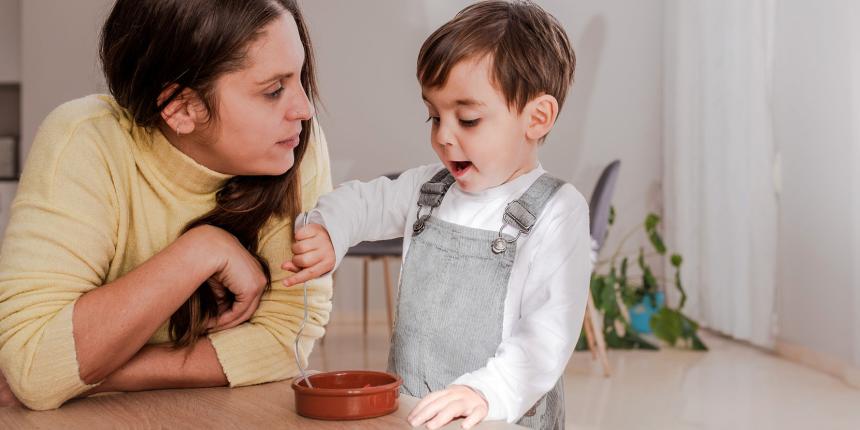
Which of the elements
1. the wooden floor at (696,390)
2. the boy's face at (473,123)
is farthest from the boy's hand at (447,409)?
the wooden floor at (696,390)

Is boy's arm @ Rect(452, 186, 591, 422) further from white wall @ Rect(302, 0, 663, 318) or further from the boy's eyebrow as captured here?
white wall @ Rect(302, 0, 663, 318)

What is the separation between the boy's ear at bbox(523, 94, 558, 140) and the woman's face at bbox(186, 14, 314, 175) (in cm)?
29

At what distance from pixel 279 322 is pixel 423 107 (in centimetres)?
458

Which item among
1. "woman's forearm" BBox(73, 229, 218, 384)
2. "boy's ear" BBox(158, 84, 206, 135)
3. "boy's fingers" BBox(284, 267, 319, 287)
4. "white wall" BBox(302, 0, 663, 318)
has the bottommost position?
"woman's forearm" BBox(73, 229, 218, 384)

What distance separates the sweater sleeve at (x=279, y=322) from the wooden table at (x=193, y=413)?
0.03 meters

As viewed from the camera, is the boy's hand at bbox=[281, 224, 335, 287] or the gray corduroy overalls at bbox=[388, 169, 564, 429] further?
the gray corduroy overalls at bbox=[388, 169, 564, 429]

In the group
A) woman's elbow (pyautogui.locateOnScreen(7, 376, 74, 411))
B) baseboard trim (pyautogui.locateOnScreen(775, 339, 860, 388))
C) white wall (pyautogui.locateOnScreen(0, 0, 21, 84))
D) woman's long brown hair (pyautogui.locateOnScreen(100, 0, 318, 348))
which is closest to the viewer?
woman's elbow (pyautogui.locateOnScreen(7, 376, 74, 411))

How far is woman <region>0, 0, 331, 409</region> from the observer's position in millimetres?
984

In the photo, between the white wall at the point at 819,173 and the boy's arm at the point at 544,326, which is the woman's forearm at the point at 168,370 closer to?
the boy's arm at the point at 544,326

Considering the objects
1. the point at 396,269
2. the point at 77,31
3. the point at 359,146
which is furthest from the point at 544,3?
the point at 77,31

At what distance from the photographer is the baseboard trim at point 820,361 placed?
359cm

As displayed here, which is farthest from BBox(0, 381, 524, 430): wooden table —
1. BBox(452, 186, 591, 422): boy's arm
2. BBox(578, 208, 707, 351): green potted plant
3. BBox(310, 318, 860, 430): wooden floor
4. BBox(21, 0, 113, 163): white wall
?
BBox(21, 0, 113, 163): white wall

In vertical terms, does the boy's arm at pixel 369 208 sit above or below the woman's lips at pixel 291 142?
below

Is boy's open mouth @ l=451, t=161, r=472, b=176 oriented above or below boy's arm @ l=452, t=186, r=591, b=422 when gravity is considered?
above
